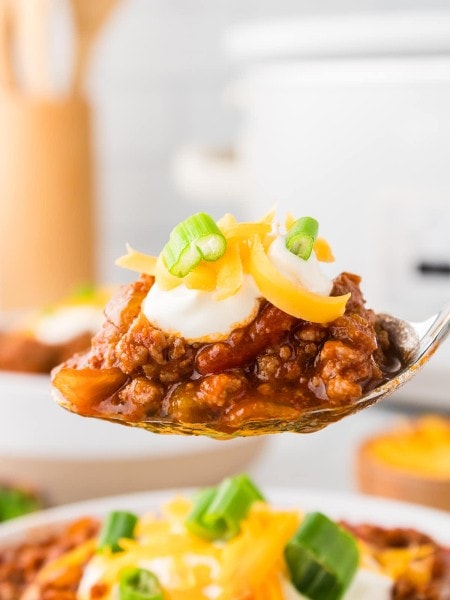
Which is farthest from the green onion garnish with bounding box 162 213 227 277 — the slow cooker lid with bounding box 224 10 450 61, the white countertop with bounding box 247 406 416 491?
the slow cooker lid with bounding box 224 10 450 61

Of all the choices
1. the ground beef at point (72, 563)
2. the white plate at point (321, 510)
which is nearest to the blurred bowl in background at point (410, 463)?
the white plate at point (321, 510)

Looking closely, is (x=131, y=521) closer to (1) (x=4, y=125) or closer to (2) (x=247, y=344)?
(2) (x=247, y=344)

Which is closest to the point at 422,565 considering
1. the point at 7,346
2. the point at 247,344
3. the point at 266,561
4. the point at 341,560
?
the point at 341,560

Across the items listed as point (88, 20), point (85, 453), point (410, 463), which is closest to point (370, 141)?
point (410, 463)

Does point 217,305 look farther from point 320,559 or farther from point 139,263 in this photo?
point 320,559

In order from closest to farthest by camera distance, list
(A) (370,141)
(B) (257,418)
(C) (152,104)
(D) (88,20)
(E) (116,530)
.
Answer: (B) (257,418)
(E) (116,530)
(A) (370,141)
(D) (88,20)
(C) (152,104)

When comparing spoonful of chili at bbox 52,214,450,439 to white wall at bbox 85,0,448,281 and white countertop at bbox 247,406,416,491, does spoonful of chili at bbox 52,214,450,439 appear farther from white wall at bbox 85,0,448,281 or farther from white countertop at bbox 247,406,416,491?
white wall at bbox 85,0,448,281
